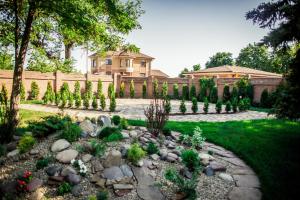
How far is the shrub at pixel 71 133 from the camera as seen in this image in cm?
482

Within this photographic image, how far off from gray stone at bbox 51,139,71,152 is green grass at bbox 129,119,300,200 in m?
3.70

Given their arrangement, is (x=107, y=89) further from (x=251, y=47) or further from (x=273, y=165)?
(x=251, y=47)

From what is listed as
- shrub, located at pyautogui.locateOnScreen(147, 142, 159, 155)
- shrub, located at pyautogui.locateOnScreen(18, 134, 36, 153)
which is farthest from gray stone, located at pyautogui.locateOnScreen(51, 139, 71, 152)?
shrub, located at pyautogui.locateOnScreen(147, 142, 159, 155)

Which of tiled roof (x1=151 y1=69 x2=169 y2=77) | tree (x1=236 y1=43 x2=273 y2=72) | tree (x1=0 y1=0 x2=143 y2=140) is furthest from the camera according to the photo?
tree (x1=236 y1=43 x2=273 y2=72)

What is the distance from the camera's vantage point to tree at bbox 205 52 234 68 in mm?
52094

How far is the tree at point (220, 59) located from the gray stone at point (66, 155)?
51945mm

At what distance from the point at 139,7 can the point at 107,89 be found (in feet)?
36.5

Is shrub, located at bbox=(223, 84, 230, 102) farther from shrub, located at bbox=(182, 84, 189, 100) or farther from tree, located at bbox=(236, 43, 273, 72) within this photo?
tree, located at bbox=(236, 43, 273, 72)

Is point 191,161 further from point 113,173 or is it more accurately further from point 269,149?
point 269,149

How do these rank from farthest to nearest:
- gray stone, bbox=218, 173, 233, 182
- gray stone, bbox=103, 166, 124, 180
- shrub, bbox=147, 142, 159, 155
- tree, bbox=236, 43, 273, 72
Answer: tree, bbox=236, 43, 273, 72
shrub, bbox=147, 142, 159, 155
gray stone, bbox=218, 173, 233, 182
gray stone, bbox=103, 166, 124, 180

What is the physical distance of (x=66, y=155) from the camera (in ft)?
14.1

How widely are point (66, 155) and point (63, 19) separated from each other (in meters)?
3.12

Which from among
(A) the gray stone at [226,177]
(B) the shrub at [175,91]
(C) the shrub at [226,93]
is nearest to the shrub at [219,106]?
(C) the shrub at [226,93]

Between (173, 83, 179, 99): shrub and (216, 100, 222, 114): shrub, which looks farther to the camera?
(173, 83, 179, 99): shrub
